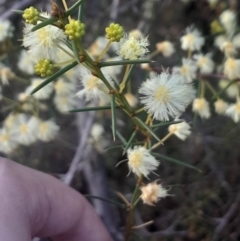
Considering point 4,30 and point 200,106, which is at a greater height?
point 4,30

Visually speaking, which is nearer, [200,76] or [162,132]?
[200,76]

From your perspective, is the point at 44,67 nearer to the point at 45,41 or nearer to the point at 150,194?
the point at 45,41

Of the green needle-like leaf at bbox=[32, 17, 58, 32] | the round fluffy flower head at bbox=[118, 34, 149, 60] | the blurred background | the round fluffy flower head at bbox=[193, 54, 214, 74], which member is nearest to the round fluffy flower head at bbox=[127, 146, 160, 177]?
the round fluffy flower head at bbox=[118, 34, 149, 60]

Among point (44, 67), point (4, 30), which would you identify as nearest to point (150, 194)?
point (44, 67)

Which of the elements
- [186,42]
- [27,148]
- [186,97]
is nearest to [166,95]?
[186,97]

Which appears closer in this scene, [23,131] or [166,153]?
[23,131]

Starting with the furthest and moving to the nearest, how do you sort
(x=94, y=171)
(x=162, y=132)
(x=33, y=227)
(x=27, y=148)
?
(x=27, y=148), (x=162, y=132), (x=94, y=171), (x=33, y=227)

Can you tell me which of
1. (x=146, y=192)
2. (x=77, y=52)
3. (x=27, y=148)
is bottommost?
(x=27, y=148)

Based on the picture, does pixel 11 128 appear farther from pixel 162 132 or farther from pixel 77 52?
pixel 77 52
